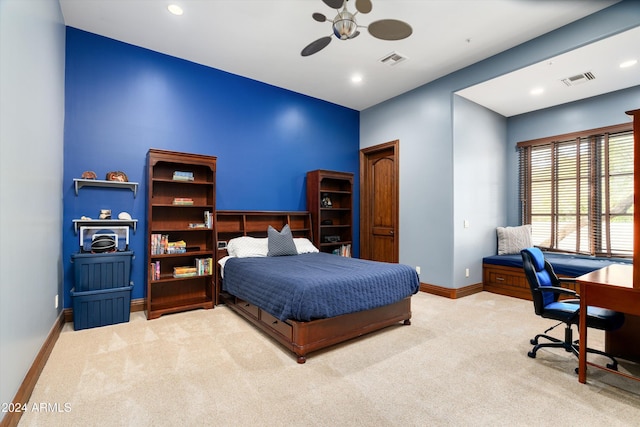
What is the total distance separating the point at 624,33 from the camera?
9.68ft

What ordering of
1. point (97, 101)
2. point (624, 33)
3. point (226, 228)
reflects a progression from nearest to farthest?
point (624, 33) → point (97, 101) → point (226, 228)

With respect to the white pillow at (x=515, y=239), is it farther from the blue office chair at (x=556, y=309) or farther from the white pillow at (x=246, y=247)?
the white pillow at (x=246, y=247)

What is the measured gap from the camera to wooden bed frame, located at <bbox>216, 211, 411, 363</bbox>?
2559 millimetres

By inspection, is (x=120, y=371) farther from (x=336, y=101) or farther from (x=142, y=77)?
(x=336, y=101)

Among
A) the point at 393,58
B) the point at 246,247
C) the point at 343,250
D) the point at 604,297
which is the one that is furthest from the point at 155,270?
the point at 604,297

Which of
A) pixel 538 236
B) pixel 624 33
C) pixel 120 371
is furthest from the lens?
pixel 538 236

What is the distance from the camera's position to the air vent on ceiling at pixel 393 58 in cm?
394

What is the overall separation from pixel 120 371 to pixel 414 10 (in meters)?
4.25

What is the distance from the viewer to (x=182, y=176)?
385cm

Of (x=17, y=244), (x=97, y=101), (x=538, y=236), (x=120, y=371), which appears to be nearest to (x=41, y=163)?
(x=17, y=244)

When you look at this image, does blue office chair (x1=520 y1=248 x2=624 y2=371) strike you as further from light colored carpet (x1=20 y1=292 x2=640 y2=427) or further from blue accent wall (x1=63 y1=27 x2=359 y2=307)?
blue accent wall (x1=63 y1=27 x2=359 y2=307)

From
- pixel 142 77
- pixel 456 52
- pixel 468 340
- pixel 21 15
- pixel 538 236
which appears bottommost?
pixel 468 340

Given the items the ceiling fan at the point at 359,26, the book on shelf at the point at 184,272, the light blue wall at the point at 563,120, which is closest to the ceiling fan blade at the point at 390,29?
the ceiling fan at the point at 359,26

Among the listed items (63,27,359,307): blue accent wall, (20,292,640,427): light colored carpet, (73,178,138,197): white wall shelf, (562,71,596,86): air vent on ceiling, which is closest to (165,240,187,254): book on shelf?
(63,27,359,307): blue accent wall
